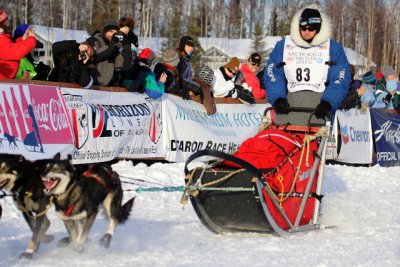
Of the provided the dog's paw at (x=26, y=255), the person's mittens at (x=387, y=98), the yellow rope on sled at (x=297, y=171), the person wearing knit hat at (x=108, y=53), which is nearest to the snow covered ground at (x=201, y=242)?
the dog's paw at (x=26, y=255)

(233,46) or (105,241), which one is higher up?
(233,46)

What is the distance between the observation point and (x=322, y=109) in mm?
5566

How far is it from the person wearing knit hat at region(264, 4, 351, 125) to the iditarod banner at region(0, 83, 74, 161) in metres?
2.62

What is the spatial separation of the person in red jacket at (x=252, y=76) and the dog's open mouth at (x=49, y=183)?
7058 millimetres

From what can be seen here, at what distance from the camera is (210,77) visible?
1048 cm

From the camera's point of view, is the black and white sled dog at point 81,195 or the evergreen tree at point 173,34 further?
the evergreen tree at point 173,34

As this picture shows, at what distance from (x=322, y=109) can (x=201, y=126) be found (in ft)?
14.8

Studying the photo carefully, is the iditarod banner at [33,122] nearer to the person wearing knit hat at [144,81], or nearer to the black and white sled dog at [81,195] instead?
the person wearing knit hat at [144,81]

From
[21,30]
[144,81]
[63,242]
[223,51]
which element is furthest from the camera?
[223,51]

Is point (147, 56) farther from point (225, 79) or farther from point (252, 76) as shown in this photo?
point (252, 76)

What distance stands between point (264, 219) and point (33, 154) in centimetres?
309

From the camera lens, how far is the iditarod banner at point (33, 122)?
7070 mm

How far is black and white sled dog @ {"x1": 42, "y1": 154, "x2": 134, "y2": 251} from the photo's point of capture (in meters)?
4.43

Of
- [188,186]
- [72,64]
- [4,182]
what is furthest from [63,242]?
[72,64]
